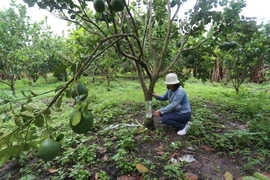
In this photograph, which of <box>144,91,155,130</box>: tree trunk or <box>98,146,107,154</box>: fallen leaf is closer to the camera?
<box>98,146,107,154</box>: fallen leaf

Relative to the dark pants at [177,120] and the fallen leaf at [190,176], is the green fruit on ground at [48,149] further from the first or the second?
the dark pants at [177,120]

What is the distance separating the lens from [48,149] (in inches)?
32.4

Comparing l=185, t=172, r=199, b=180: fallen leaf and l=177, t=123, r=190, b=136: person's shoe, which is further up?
l=177, t=123, r=190, b=136: person's shoe

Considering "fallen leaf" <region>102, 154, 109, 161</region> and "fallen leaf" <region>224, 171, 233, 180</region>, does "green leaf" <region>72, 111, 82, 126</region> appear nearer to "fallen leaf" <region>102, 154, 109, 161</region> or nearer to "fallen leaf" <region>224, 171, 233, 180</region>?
"fallen leaf" <region>102, 154, 109, 161</region>

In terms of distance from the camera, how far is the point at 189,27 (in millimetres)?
2865

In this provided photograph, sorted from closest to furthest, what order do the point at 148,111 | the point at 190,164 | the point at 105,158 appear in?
the point at 190,164, the point at 105,158, the point at 148,111

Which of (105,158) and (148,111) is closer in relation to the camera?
(105,158)

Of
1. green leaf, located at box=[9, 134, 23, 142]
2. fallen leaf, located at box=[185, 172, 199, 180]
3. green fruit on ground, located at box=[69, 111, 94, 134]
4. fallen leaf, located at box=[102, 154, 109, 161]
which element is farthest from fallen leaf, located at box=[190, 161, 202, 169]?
green leaf, located at box=[9, 134, 23, 142]

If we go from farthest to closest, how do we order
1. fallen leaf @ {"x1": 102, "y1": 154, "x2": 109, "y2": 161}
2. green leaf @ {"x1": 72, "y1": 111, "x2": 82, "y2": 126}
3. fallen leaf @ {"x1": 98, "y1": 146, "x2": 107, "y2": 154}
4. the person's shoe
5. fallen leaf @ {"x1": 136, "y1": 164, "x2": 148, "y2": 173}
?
1. the person's shoe
2. fallen leaf @ {"x1": 98, "y1": 146, "x2": 107, "y2": 154}
3. fallen leaf @ {"x1": 102, "y1": 154, "x2": 109, "y2": 161}
4. fallen leaf @ {"x1": 136, "y1": 164, "x2": 148, "y2": 173}
5. green leaf @ {"x1": 72, "y1": 111, "x2": 82, "y2": 126}

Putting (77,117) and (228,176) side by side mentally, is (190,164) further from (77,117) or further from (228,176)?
(77,117)

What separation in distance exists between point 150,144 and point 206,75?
1.39 m

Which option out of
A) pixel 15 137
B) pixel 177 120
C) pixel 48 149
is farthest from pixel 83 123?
pixel 177 120

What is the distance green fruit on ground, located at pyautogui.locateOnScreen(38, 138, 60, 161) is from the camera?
82 centimetres

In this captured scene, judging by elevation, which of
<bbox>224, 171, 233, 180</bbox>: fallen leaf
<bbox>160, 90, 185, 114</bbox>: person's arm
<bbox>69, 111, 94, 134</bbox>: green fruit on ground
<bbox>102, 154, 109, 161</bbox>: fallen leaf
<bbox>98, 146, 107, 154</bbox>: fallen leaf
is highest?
<bbox>69, 111, 94, 134</bbox>: green fruit on ground
